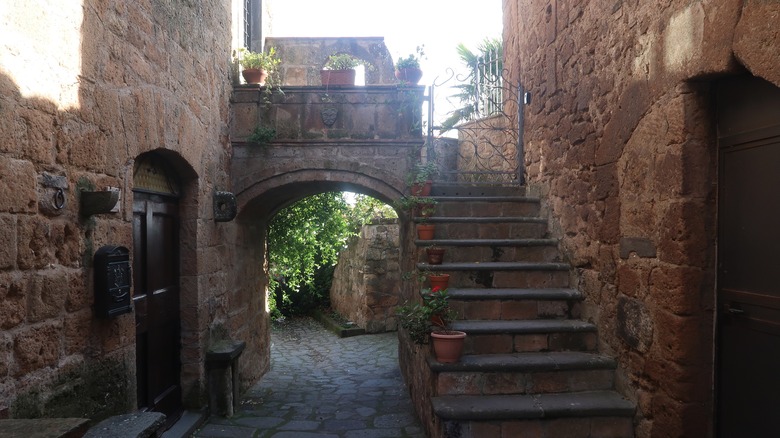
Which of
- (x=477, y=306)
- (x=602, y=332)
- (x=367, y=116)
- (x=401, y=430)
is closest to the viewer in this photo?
(x=602, y=332)

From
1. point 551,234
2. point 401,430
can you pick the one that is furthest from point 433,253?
point 401,430

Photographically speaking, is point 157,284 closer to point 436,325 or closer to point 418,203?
point 436,325

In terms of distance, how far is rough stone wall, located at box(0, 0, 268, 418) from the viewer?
2.21 metres

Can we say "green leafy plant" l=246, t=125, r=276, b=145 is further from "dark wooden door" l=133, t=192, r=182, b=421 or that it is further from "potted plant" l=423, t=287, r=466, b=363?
"potted plant" l=423, t=287, r=466, b=363

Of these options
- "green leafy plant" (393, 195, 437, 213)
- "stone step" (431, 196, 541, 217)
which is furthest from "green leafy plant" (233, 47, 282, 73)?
"stone step" (431, 196, 541, 217)

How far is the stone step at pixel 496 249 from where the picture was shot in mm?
4652

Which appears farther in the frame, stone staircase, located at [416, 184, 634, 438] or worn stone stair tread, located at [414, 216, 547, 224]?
worn stone stair tread, located at [414, 216, 547, 224]

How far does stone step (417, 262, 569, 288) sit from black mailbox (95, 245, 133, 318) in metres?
2.27

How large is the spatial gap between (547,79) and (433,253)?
192cm

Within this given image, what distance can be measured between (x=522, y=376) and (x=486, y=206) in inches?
81.1

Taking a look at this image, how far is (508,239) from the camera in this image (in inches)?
191

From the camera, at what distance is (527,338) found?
12.6 feet

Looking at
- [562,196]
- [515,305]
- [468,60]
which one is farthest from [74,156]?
[468,60]

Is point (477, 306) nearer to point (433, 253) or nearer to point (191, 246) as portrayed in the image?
point (433, 253)
